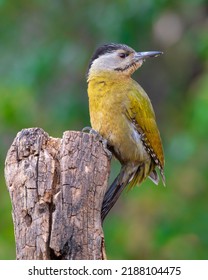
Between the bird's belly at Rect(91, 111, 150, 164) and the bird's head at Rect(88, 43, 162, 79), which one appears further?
the bird's head at Rect(88, 43, 162, 79)

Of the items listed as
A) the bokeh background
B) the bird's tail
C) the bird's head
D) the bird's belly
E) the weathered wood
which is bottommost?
the weathered wood

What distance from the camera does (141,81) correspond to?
14.1 meters

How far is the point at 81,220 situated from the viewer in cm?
619

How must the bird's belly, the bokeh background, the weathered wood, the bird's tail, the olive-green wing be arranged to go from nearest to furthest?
1. the weathered wood
2. the bird's tail
3. the bird's belly
4. the olive-green wing
5. the bokeh background

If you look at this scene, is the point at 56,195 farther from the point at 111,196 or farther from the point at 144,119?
the point at 144,119

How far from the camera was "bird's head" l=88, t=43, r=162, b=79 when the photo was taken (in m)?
8.02

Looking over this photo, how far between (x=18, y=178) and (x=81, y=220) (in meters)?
0.48

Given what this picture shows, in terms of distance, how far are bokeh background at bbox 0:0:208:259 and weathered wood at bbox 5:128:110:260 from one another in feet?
12.4

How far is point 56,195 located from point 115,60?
7.19ft

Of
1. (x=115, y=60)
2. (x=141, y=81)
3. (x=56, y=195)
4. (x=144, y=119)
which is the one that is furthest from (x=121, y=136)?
(x=141, y=81)

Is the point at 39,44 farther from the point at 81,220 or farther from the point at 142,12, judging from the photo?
the point at 81,220

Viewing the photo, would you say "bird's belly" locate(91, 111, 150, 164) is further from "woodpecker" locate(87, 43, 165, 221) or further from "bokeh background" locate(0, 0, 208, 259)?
"bokeh background" locate(0, 0, 208, 259)

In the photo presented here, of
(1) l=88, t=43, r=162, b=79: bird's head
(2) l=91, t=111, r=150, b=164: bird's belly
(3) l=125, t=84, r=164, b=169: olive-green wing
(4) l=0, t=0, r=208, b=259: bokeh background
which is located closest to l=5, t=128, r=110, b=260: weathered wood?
(2) l=91, t=111, r=150, b=164: bird's belly

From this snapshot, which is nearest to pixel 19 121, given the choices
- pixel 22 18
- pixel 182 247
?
pixel 182 247
